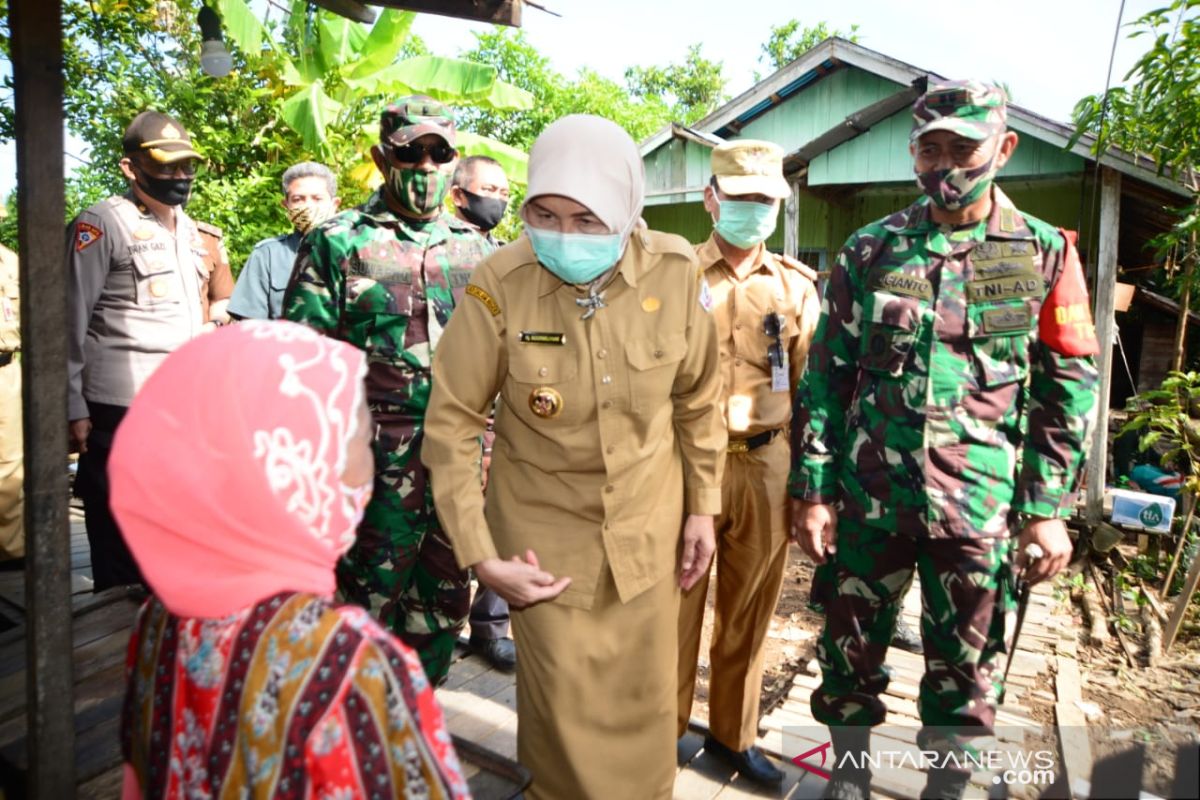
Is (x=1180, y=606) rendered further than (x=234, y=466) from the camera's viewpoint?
Yes

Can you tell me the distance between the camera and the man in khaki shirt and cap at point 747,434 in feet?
9.55

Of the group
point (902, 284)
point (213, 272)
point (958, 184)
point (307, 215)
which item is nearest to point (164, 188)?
point (213, 272)

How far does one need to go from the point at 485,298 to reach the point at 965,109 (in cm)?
152

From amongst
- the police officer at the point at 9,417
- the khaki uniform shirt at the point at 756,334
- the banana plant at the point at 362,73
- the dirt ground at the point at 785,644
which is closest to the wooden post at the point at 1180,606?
the dirt ground at the point at 785,644

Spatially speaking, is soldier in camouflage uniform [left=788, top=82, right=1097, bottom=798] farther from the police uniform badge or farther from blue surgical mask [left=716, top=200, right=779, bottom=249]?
the police uniform badge

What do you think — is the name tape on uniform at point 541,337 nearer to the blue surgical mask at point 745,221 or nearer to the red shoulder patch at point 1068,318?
the blue surgical mask at point 745,221

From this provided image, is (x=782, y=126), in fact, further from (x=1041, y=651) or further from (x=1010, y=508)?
(x=1010, y=508)

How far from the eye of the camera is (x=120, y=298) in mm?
3537

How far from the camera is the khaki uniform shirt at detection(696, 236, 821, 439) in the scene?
3043 mm

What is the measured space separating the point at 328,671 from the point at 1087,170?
25.8ft

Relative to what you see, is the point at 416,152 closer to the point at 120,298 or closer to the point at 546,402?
the point at 546,402

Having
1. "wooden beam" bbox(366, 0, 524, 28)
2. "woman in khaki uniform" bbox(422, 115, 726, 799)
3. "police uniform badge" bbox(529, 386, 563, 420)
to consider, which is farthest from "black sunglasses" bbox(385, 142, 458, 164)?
"police uniform badge" bbox(529, 386, 563, 420)

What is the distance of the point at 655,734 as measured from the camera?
2.31 m

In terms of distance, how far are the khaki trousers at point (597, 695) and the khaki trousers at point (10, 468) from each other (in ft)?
12.6
